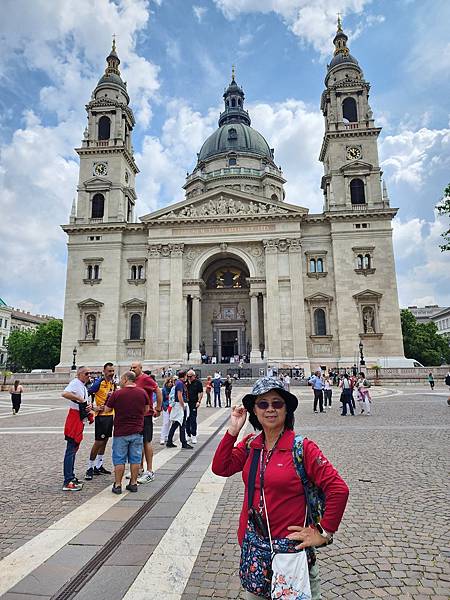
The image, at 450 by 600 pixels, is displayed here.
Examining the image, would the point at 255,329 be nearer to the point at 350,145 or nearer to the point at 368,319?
the point at 368,319

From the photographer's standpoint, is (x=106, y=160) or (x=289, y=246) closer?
(x=289, y=246)

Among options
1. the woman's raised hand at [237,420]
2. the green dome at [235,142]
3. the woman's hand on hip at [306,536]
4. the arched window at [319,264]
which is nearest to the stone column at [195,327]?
the arched window at [319,264]

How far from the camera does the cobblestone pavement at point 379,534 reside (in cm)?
354

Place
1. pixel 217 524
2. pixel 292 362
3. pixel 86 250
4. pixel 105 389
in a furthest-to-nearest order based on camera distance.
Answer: pixel 86 250
pixel 292 362
pixel 105 389
pixel 217 524

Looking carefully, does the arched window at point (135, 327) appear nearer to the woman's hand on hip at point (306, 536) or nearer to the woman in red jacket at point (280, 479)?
the woman in red jacket at point (280, 479)

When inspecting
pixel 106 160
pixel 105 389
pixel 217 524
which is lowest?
pixel 217 524

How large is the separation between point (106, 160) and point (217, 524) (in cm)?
4816

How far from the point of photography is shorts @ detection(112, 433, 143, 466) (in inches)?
243

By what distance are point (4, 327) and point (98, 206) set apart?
50.1 meters

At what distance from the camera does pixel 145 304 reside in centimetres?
4284

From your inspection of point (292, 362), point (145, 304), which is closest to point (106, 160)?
point (145, 304)

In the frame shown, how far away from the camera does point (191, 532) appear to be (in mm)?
4754

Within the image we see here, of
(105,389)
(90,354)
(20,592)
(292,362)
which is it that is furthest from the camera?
(90,354)

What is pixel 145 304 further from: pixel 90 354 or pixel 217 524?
pixel 217 524
